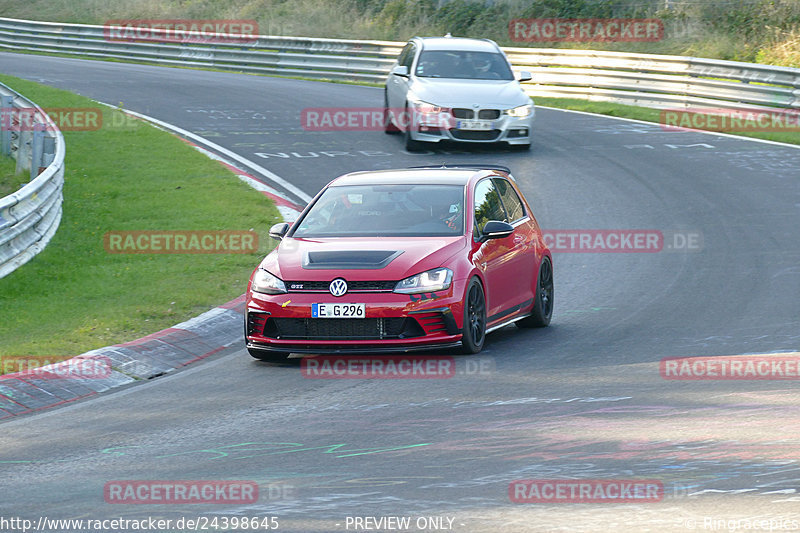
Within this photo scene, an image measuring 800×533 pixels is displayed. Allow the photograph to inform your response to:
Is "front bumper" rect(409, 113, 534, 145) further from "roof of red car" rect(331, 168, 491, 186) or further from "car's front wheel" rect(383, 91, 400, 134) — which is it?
"roof of red car" rect(331, 168, 491, 186)

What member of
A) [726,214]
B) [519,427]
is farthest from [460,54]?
[519,427]

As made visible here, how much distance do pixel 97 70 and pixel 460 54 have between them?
15.8m

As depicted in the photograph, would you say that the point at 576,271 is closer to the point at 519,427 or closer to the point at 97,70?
the point at 519,427

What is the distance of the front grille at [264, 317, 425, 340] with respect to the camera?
387 inches

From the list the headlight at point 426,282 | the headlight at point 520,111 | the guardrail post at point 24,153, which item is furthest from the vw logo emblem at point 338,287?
the headlight at point 520,111

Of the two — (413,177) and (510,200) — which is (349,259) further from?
(510,200)

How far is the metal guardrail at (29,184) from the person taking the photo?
13047 mm

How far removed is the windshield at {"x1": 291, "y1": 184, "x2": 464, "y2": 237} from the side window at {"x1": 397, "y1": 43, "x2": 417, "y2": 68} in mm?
12514

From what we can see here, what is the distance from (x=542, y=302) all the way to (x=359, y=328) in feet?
8.26

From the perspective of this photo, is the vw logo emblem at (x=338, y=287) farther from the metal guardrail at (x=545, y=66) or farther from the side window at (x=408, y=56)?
the metal guardrail at (x=545, y=66)

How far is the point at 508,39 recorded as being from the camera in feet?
126

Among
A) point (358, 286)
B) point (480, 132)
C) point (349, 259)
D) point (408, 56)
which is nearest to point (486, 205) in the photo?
point (349, 259)

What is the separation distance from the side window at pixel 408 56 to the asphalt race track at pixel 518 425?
30.0 feet

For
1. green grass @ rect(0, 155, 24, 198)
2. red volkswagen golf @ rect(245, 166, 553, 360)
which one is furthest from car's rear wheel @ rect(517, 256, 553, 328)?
green grass @ rect(0, 155, 24, 198)
